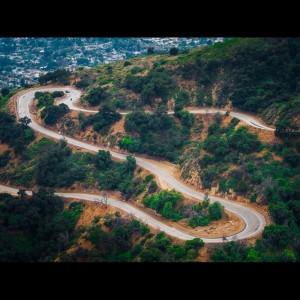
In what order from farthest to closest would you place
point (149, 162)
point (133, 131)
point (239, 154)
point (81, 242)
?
1. point (133, 131)
2. point (149, 162)
3. point (239, 154)
4. point (81, 242)

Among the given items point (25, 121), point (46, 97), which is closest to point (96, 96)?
point (46, 97)

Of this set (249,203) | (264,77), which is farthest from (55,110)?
(249,203)

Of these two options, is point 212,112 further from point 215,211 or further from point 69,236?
point 69,236

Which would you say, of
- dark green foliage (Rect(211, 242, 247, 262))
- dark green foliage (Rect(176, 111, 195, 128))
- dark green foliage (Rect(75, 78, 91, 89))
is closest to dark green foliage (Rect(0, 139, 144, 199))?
dark green foliage (Rect(176, 111, 195, 128))

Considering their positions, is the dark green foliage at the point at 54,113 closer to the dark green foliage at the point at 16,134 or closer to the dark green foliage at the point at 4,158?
the dark green foliage at the point at 16,134

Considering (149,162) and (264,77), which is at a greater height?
(264,77)

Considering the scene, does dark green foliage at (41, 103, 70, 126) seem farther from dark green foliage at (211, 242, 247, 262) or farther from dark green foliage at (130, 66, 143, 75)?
dark green foliage at (211, 242, 247, 262)
